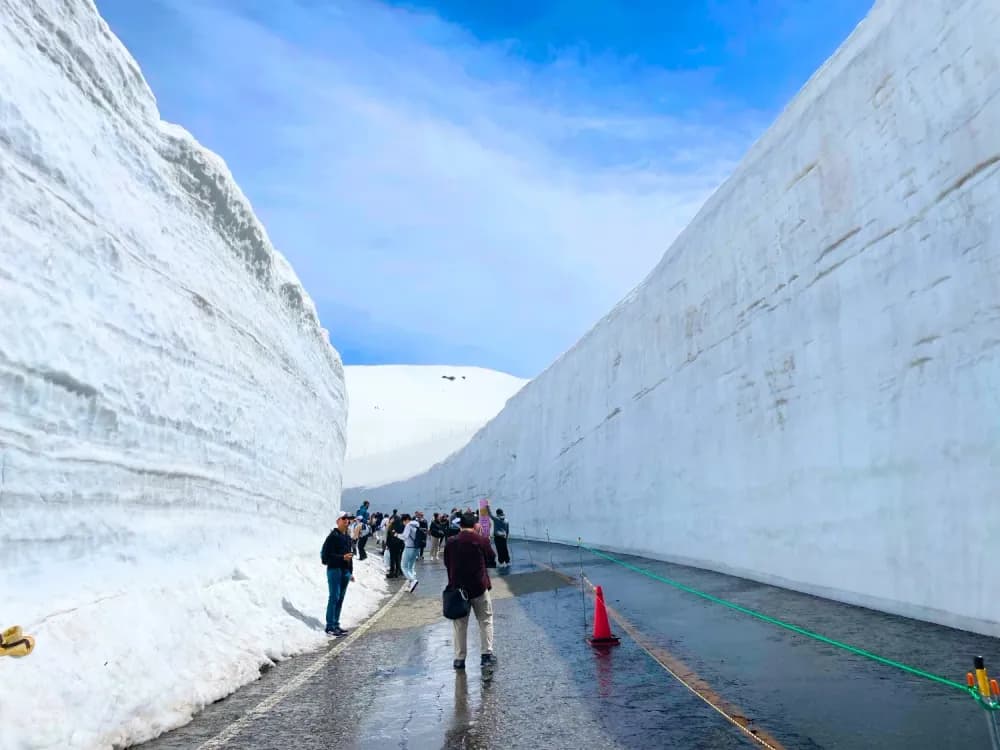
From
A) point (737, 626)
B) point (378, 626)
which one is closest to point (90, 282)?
point (378, 626)

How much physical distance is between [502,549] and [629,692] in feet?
48.5

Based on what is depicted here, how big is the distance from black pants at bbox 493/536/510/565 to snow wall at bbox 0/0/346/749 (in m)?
7.90

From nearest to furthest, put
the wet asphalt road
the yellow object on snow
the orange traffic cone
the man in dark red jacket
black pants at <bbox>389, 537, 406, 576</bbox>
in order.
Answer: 1. the yellow object on snow
2. the wet asphalt road
3. the man in dark red jacket
4. the orange traffic cone
5. black pants at <bbox>389, 537, 406, 576</bbox>

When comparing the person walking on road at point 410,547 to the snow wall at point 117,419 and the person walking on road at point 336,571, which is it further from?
the person walking on road at point 336,571

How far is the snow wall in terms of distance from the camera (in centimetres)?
612

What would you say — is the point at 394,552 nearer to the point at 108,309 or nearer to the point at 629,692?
the point at 108,309

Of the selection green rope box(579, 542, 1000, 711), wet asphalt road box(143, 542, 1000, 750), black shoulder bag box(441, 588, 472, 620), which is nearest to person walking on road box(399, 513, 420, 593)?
green rope box(579, 542, 1000, 711)

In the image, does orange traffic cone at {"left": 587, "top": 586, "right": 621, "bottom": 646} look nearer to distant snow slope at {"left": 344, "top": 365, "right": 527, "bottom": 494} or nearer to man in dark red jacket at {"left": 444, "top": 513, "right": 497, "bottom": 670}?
man in dark red jacket at {"left": 444, "top": 513, "right": 497, "bottom": 670}

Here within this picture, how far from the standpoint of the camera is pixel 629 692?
21.4 ft

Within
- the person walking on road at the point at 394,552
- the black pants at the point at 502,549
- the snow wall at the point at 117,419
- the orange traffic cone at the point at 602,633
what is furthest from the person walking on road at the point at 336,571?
the black pants at the point at 502,549

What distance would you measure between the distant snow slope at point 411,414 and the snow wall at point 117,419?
5382 cm

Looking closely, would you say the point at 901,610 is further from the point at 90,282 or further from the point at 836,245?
the point at 90,282

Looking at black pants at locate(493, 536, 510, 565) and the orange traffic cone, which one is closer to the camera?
the orange traffic cone

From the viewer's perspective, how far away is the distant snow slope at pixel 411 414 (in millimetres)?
72688
